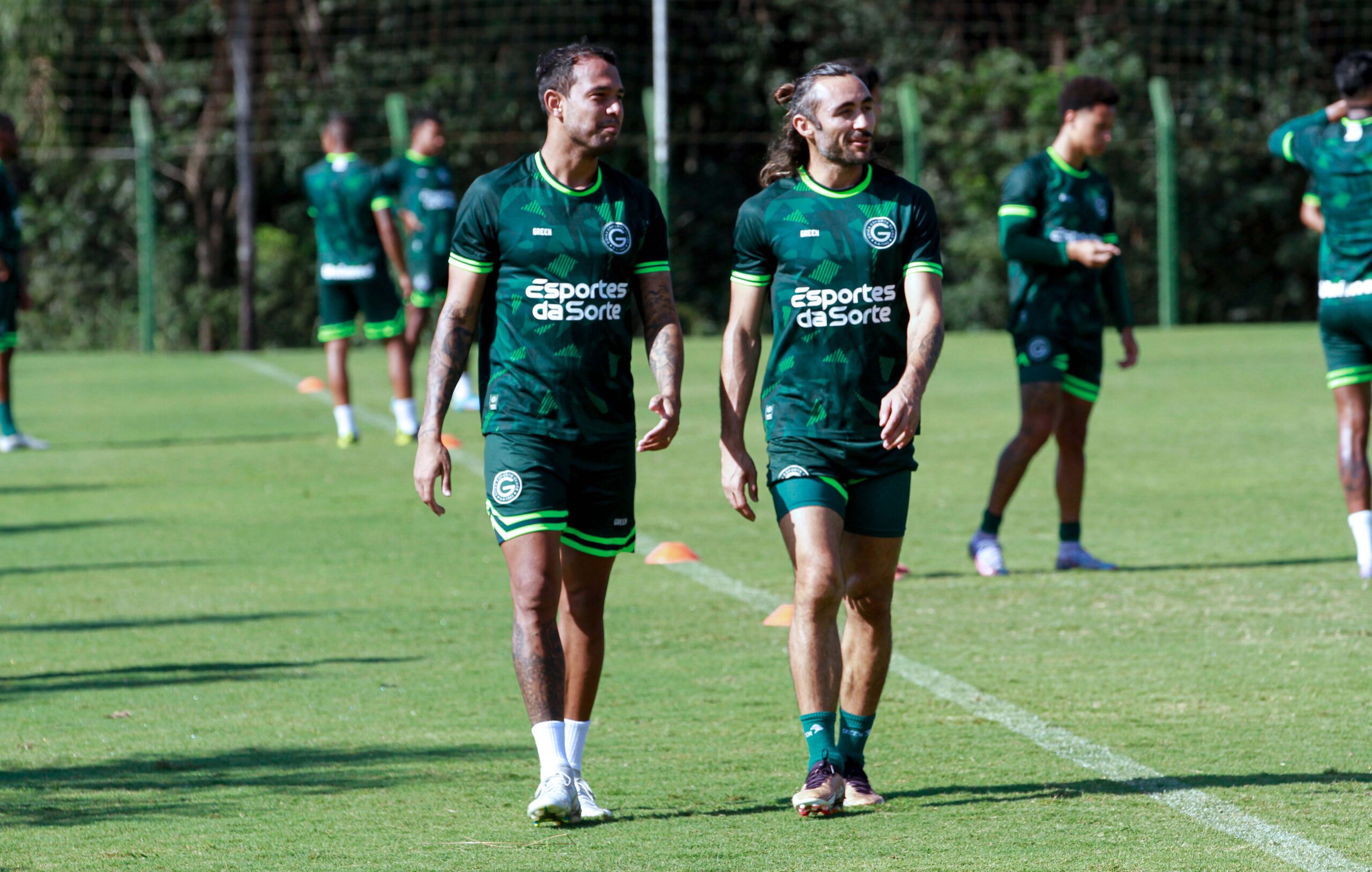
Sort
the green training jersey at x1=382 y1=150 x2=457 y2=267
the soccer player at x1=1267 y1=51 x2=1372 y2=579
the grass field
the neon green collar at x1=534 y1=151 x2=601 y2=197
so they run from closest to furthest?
the grass field → the neon green collar at x1=534 y1=151 x2=601 y2=197 → the soccer player at x1=1267 y1=51 x2=1372 y2=579 → the green training jersey at x1=382 y1=150 x2=457 y2=267

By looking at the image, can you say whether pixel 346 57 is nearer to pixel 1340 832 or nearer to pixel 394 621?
pixel 394 621

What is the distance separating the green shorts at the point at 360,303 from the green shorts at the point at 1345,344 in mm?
7272

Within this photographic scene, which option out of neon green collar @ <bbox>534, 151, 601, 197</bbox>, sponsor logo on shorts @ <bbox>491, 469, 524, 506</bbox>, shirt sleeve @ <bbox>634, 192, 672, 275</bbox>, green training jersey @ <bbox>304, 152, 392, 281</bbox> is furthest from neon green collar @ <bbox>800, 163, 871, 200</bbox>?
green training jersey @ <bbox>304, 152, 392, 281</bbox>

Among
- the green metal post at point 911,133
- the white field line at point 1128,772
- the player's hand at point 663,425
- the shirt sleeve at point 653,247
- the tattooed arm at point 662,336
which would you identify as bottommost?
the white field line at point 1128,772

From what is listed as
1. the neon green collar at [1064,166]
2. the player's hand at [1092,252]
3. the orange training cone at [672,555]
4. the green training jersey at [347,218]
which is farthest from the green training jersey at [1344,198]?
the green training jersey at [347,218]

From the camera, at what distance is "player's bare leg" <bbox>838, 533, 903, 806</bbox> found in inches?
199

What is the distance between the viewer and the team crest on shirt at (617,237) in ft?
A: 16.4

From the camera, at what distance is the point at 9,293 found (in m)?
13.5

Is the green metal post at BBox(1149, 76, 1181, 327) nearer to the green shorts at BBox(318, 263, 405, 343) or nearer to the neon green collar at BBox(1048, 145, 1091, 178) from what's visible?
the green shorts at BBox(318, 263, 405, 343)

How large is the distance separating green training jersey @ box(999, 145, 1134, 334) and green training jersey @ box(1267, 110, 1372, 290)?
908mm

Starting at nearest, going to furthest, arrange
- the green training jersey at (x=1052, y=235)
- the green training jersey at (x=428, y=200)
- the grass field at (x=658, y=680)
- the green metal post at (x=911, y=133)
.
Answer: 1. the grass field at (x=658, y=680)
2. the green training jersey at (x=1052, y=235)
3. the green training jersey at (x=428, y=200)
4. the green metal post at (x=911, y=133)

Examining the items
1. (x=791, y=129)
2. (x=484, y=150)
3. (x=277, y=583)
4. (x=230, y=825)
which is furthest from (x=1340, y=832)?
(x=484, y=150)

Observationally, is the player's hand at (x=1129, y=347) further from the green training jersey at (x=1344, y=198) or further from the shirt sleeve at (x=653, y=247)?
the shirt sleeve at (x=653, y=247)

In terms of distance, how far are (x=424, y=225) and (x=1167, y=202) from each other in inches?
585
